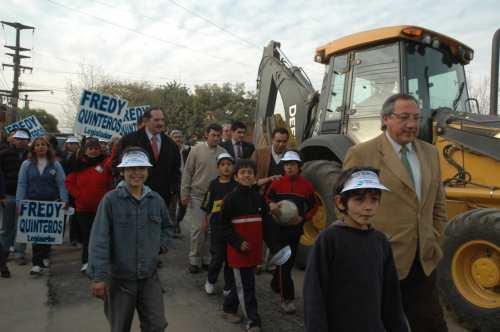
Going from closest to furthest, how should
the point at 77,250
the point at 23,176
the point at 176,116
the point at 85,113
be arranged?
1. the point at 23,176
2. the point at 85,113
3. the point at 77,250
4. the point at 176,116

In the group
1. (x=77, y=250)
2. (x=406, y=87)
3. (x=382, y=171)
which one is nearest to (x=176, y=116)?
(x=77, y=250)

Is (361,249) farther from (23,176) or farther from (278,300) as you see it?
(23,176)

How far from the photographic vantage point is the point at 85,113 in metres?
6.48

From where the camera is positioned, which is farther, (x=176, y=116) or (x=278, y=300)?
(x=176, y=116)

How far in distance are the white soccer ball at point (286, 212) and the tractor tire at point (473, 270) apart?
1.34 m

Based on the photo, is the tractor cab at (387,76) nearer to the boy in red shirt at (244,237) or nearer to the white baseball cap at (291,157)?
the white baseball cap at (291,157)

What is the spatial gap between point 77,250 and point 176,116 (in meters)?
25.0

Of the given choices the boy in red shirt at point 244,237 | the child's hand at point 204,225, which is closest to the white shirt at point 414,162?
the boy in red shirt at point 244,237

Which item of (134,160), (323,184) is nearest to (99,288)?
(134,160)

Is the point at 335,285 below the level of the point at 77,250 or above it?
above

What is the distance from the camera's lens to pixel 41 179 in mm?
5793

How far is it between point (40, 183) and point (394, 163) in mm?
4684

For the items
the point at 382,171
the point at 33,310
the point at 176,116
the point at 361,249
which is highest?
the point at 176,116

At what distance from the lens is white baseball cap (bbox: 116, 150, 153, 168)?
304 centimetres
